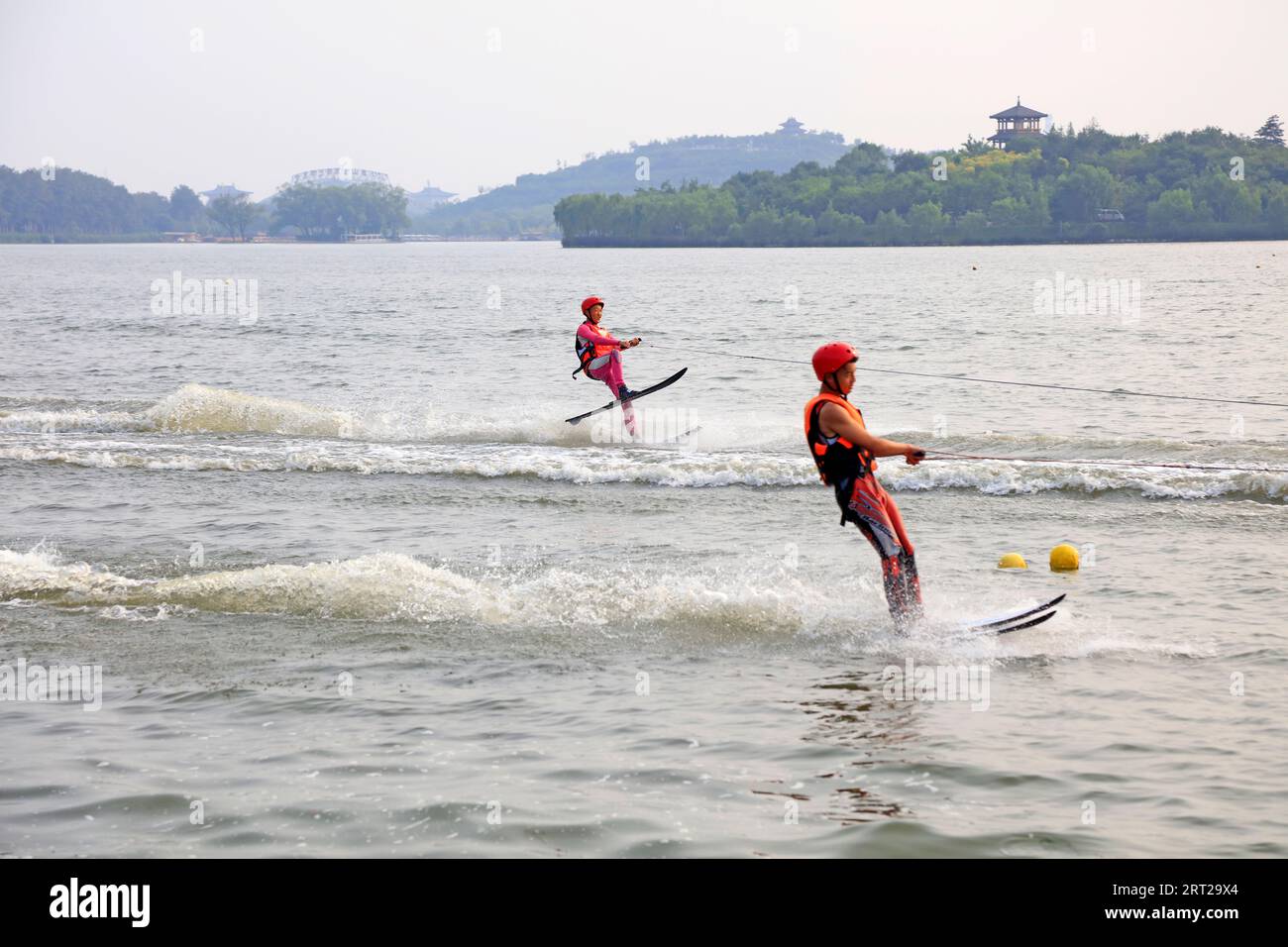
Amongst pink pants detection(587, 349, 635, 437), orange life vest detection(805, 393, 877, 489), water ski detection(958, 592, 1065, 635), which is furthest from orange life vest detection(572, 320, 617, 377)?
water ski detection(958, 592, 1065, 635)

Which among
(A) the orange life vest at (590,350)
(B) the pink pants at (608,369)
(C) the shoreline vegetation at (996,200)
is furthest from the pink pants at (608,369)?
(C) the shoreline vegetation at (996,200)

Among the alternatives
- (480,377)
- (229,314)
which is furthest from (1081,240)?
(480,377)

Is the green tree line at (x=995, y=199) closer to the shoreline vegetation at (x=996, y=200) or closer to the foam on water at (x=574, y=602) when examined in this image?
the shoreline vegetation at (x=996, y=200)

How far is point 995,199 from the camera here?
558ft

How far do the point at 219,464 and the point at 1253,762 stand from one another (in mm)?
14236

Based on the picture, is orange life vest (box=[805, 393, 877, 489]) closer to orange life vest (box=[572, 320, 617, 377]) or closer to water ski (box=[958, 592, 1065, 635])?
water ski (box=[958, 592, 1065, 635])

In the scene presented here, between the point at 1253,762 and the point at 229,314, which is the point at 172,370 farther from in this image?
the point at 1253,762

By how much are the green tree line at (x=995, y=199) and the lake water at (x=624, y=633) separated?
493 feet

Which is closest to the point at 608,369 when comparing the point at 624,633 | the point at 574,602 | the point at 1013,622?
the point at 574,602

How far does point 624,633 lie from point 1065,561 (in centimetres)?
401

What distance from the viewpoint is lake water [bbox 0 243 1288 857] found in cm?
636

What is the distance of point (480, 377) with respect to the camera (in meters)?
31.4

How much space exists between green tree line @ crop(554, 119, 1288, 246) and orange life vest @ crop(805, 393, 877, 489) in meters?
165
